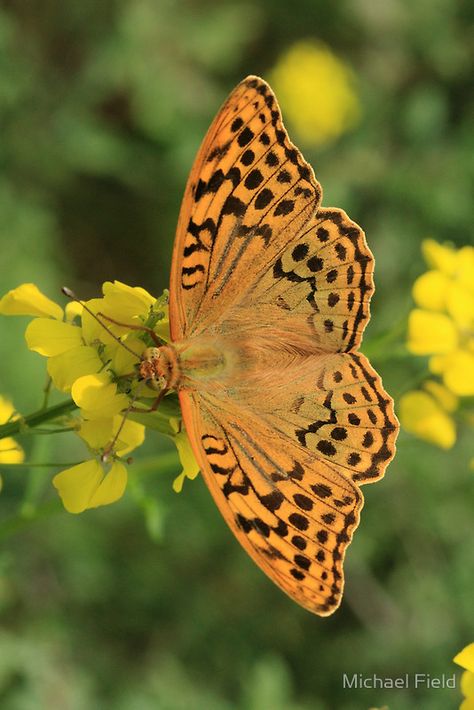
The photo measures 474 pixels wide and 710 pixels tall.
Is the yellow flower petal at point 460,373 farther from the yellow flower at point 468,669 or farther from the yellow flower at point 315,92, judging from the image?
the yellow flower at point 315,92

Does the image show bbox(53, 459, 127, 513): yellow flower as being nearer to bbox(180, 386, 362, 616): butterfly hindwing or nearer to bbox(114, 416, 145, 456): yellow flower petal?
bbox(114, 416, 145, 456): yellow flower petal

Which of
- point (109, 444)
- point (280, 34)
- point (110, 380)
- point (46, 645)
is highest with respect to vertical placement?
point (280, 34)

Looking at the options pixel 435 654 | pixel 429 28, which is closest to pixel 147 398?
pixel 435 654

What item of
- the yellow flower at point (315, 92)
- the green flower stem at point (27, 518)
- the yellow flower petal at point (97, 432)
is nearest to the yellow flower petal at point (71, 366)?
the yellow flower petal at point (97, 432)

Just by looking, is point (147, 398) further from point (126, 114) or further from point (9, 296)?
point (126, 114)

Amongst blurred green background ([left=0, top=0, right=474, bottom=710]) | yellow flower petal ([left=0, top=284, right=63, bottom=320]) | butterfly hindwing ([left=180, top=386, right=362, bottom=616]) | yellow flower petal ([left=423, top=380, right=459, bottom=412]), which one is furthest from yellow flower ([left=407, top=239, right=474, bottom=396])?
yellow flower petal ([left=0, top=284, right=63, bottom=320])

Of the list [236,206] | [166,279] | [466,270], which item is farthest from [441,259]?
[166,279]
